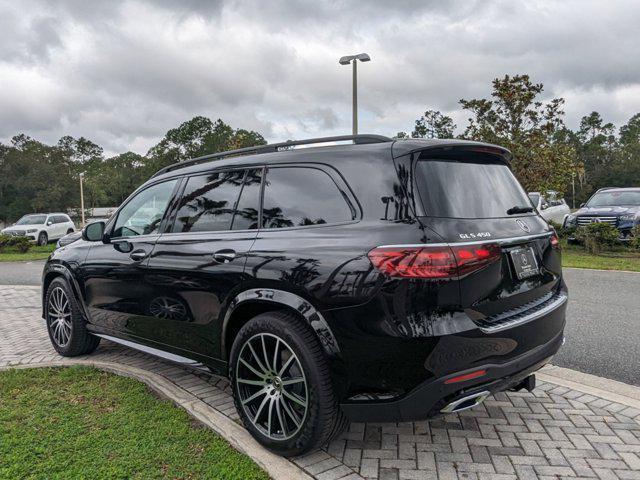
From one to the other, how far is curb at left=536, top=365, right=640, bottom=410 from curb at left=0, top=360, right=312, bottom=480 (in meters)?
2.37

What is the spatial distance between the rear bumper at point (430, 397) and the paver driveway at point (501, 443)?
1.34 ft

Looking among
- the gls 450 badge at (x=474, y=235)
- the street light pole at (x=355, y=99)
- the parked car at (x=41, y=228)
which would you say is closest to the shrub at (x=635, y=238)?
the street light pole at (x=355, y=99)

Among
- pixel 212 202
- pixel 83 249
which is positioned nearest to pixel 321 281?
pixel 212 202

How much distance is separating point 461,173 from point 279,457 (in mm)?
1922

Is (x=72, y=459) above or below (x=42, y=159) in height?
below

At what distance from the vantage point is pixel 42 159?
→ 63156mm

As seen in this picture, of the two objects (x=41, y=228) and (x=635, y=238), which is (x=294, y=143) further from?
(x=41, y=228)

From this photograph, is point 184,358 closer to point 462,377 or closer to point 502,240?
point 462,377

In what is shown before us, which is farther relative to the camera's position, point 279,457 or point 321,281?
point 279,457

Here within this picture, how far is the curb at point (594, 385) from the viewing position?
3656 mm

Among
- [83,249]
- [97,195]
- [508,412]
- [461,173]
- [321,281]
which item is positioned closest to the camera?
[321,281]

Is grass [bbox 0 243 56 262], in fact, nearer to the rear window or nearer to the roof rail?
the roof rail

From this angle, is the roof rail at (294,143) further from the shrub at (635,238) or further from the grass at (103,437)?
the shrub at (635,238)

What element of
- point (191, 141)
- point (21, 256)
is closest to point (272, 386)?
point (21, 256)
